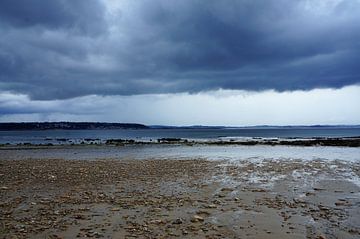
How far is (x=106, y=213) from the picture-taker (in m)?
11.1

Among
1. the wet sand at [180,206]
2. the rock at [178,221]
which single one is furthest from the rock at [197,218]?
the rock at [178,221]

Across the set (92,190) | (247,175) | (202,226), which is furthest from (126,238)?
(247,175)

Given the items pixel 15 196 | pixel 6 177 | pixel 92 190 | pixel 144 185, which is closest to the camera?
pixel 15 196

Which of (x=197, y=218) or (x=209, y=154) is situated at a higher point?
(x=197, y=218)

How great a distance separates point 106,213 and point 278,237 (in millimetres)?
5469

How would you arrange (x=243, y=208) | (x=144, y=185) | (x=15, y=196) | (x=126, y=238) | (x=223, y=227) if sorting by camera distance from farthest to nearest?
(x=144, y=185)
(x=15, y=196)
(x=243, y=208)
(x=223, y=227)
(x=126, y=238)

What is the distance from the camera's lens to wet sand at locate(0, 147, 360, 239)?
361 inches

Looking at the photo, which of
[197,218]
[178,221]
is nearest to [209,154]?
[197,218]

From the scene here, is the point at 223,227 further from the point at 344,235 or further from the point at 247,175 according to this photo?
the point at 247,175

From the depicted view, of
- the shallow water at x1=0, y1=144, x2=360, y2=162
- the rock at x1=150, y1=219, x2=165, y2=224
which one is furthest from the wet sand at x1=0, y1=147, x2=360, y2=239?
the shallow water at x1=0, y1=144, x2=360, y2=162

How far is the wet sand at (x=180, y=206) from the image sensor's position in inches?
361

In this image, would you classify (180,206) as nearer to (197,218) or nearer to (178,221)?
(197,218)

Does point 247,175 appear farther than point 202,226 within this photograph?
Yes

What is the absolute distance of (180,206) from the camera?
12180 millimetres
